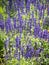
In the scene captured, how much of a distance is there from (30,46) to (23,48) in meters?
0.10

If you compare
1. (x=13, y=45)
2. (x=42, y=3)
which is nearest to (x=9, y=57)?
(x=13, y=45)

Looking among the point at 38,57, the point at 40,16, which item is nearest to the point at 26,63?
the point at 38,57

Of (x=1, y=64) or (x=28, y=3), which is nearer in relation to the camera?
(x=1, y=64)

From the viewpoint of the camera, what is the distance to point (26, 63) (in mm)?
2625

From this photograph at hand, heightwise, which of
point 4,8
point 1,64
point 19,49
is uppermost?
point 4,8

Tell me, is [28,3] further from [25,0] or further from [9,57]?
[9,57]

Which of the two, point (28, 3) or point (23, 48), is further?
point (28, 3)

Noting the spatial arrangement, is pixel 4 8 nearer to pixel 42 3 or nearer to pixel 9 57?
pixel 42 3

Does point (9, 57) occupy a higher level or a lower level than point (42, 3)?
lower

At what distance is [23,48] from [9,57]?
0.22 m

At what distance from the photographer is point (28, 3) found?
129 inches

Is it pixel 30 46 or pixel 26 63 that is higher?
pixel 30 46

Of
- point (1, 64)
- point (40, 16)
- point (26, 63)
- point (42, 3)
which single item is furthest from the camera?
point (42, 3)

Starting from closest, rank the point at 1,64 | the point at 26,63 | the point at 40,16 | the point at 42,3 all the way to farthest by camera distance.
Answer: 1. the point at 26,63
2. the point at 1,64
3. the point at 40,16
4. the point at 42,3
